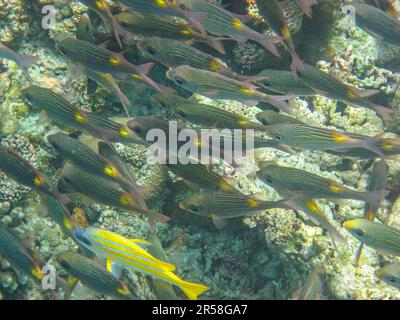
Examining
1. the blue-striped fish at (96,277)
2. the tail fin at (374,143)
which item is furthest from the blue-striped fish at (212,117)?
the blue-striped fish at (96,277)

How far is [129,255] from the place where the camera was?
2.74m

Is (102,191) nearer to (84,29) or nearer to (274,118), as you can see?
(274,118)

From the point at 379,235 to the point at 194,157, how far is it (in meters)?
1.89

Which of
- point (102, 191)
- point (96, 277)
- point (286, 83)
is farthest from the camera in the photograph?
point (286, 83)

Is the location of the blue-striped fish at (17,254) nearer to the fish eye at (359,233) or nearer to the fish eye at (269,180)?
the fish eye at (269,180)

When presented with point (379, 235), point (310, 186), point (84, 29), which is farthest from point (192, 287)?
point (84, 29)

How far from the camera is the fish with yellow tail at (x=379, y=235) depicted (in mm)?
3348

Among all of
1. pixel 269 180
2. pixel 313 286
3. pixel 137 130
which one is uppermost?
pixel 137 130

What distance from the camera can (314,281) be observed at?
3699 mm

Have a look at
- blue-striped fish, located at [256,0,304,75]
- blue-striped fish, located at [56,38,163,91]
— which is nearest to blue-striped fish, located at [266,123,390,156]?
blue-striped fish, located at [256,0,304,75]

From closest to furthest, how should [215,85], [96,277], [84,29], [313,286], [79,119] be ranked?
[96,277] → [79,119] → [215,85] → [313,286] → [84,29]

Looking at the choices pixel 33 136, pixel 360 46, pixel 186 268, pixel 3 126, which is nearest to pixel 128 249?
pixel 186 268

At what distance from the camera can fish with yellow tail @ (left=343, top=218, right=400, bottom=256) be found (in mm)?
3348

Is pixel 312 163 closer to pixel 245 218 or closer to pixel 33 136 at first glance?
pixel 245 218
